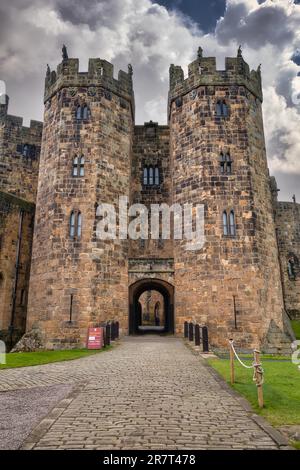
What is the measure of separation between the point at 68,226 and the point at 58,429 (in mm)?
15150

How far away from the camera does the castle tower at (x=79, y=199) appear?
59.8 feet

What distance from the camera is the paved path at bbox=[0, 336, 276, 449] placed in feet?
14.1

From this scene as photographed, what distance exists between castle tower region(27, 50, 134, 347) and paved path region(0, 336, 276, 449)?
7980 mm

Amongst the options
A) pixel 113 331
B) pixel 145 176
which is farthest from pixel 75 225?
pixel 145 176

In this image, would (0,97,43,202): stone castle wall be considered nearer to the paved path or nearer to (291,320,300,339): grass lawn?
the paved path

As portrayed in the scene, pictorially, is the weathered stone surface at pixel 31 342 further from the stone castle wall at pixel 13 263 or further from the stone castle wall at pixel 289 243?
the stone castle wall at pixel 289 243

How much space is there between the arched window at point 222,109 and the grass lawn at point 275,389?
14333 millimetres

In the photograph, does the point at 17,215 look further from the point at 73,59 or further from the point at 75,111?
the point at 73,59

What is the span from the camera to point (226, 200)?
63.4ft

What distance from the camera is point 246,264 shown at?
18.4m

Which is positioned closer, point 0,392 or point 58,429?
point 58,429

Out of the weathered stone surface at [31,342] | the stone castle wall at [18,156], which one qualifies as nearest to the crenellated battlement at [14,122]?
the stone castle wall at [18,156]

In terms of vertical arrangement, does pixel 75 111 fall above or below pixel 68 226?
above
